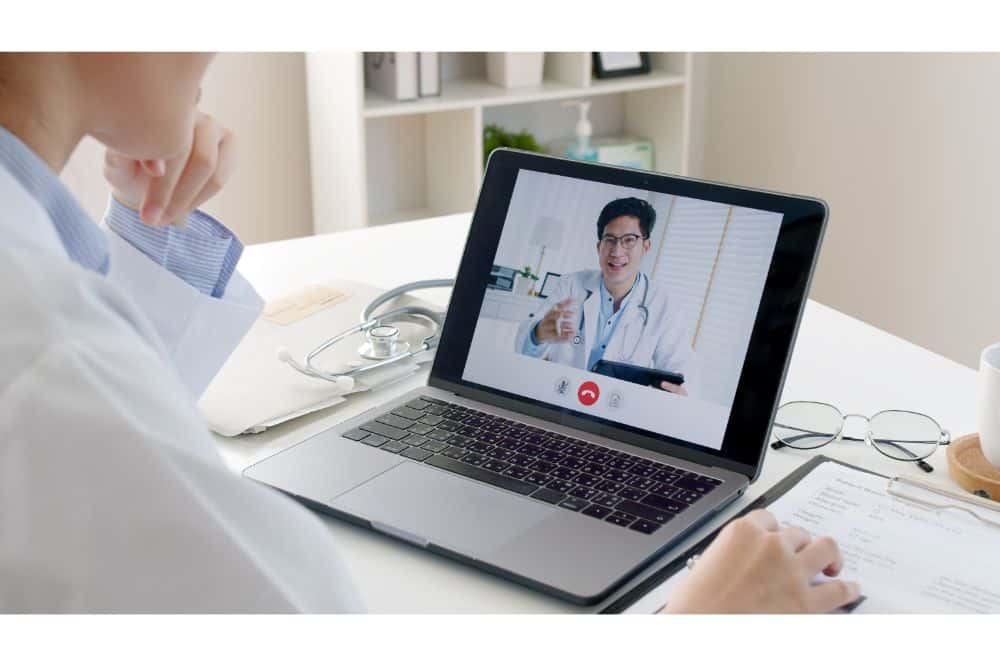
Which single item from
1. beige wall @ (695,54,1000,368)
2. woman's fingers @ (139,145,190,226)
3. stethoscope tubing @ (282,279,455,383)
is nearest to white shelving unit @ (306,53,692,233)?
beige wall @ (695,54,1000,368)

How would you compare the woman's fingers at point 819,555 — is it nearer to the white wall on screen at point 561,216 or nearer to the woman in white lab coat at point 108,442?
the woman in white lab coat at point 108,442

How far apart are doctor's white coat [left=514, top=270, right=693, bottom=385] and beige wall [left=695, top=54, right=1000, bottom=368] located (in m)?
1.99

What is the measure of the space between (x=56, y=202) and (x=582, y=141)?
254 cm

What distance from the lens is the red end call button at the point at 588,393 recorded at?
1.07m

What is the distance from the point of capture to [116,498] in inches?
21.7

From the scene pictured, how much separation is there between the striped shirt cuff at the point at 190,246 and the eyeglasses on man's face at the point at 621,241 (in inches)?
14.5

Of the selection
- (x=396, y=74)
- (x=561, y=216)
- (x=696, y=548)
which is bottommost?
(x=696, y=548)

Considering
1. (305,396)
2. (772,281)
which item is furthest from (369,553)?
(772,281)

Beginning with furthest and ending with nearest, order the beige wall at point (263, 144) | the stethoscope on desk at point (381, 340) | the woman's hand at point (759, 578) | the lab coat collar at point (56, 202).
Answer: the beige wall at point (263, 144) → the stethoscope on desk at point (381, 340) → the woman's hand at point (759, 578) → the lab coat collar at point (56, 202)

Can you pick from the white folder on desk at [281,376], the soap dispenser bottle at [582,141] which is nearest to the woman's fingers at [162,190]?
the white folder on desk at [281,376]

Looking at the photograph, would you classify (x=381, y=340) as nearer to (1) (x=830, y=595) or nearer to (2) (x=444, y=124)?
(1) (x=830, y=595)

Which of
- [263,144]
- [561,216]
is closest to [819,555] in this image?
[561,216]

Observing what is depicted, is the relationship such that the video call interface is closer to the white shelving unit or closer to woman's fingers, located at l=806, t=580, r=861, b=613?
woman's fingers, located at l=806, t=580, r=861, b=613
